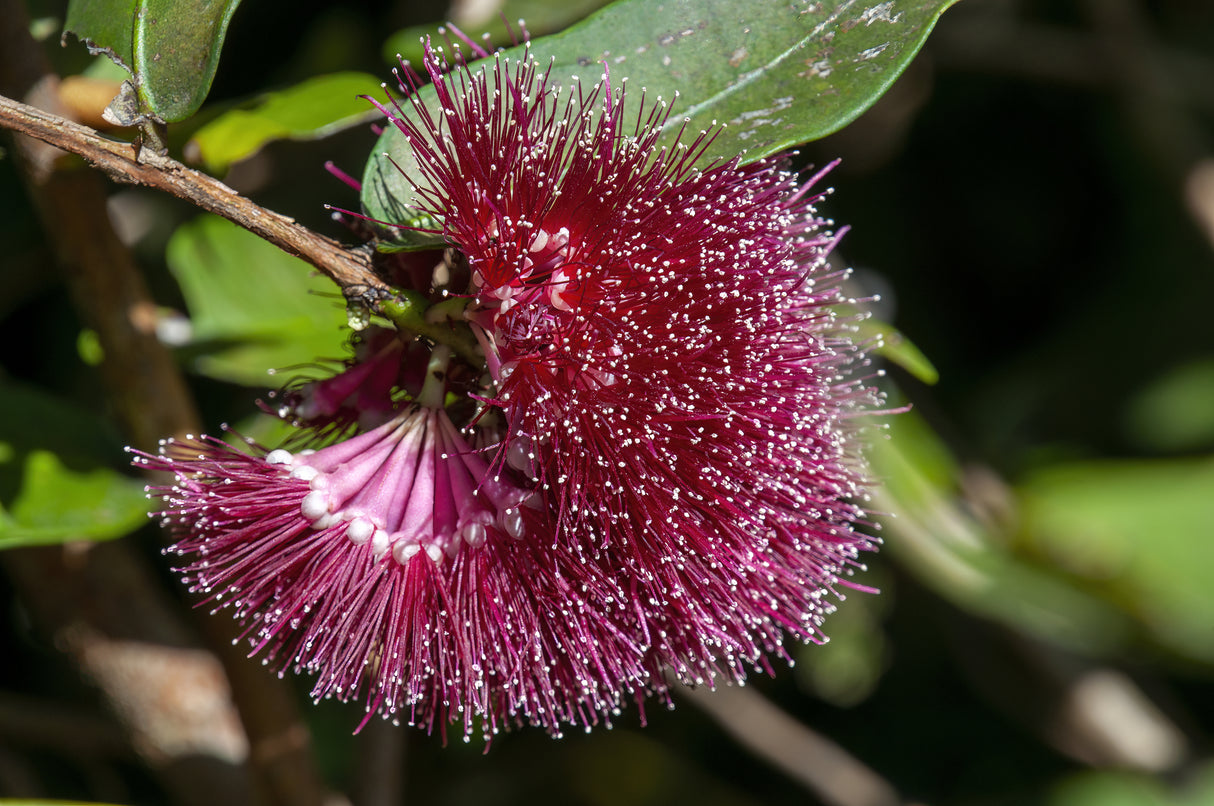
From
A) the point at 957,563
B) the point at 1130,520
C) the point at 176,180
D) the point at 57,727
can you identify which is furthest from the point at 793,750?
the point at 176,180

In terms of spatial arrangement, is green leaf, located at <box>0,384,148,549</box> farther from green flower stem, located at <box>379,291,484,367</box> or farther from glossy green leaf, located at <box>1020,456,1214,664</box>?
glossy green leaf, located at <box>1020,456,1214,664</box>

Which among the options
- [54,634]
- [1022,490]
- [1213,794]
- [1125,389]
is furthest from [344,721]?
[1125,389]

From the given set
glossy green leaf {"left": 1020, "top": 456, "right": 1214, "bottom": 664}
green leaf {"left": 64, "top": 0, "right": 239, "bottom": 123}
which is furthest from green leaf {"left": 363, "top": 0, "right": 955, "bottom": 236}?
glossy green leaf {"left": 1020, "top": 456, "right": 1214, "bottom": 664}

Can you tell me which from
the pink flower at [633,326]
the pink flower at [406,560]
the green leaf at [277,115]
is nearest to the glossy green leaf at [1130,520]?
the pink flower at [633,326]

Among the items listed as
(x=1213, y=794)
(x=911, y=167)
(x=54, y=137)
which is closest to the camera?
(x=54, y=137)

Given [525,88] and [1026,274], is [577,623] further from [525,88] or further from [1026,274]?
[1026,274]

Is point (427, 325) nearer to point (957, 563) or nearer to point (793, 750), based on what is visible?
point (957, 563)
